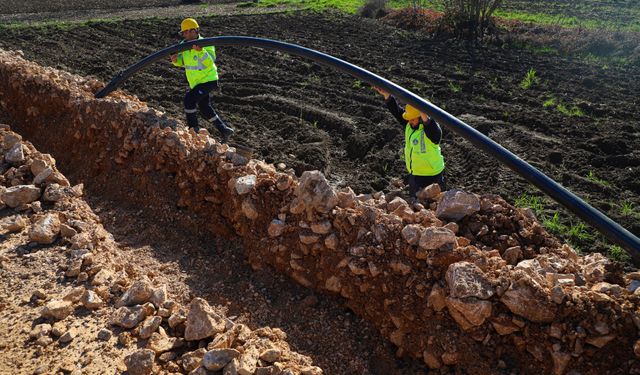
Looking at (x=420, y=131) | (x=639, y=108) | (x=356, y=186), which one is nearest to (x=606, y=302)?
(x=420, y=131)

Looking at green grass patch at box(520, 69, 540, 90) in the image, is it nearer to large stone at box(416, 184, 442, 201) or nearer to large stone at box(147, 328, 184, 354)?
large stone at box(416, 184, 442, 201)

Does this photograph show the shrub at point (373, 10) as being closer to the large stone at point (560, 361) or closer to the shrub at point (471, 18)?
the shrub at point (471, 18)

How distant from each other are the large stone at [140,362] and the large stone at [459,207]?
8.29 ft

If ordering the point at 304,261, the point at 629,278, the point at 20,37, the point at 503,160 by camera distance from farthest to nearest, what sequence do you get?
the point at 20,37
the point at 304,261
the point at 503,160
the point at 629,278

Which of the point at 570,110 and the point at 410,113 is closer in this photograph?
the point at 410,113

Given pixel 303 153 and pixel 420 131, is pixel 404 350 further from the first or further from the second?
pixel 303 153

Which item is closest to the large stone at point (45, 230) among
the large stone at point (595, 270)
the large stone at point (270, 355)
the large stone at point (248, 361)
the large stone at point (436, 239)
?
the large stone at point (248, 361)

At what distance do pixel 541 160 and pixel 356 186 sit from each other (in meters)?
2.84

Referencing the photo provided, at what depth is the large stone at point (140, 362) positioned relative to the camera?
3.19 meters

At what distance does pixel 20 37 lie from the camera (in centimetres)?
1405

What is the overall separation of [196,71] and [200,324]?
473 centimetres

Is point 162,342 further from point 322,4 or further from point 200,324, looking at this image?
point 322,4

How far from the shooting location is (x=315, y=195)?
4316 mm

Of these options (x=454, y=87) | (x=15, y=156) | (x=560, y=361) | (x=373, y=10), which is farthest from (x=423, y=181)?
(x=373, y=10)
